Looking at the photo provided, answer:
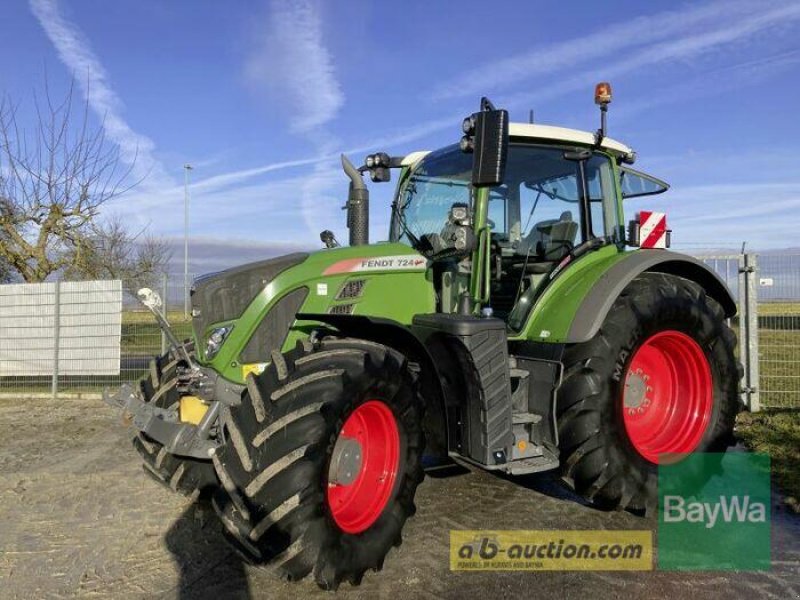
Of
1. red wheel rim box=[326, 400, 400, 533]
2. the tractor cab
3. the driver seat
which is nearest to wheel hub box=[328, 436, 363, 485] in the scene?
red wheel rim box=[326, 400, 400, 533]

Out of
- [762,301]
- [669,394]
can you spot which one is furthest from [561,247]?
[762,301]

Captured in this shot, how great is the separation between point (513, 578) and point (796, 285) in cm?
632

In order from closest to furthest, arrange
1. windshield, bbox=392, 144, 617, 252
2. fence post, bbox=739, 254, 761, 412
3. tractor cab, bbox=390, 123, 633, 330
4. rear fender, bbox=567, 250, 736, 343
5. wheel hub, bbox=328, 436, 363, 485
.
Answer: wheel hub, bbox=328, 436, 363, 485
rear fender, bbox=567, 250, 736, 343
tractor cab, bbox=390, 123, 633, 330
windshield, bbox=392, 144, 617, 252
fence post, bbox=739, 254, 761, 412

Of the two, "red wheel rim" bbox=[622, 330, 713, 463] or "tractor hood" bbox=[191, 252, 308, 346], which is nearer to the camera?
"tractor hood" bbox=[191, 252, 308, 346]

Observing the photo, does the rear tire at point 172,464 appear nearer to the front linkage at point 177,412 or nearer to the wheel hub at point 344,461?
the front linkage at point 177,412

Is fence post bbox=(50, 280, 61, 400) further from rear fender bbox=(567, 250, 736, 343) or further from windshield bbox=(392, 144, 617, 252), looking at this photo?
rear fender bbox=(567, 250, 736, 343)

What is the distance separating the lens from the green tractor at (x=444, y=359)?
289 centimetres

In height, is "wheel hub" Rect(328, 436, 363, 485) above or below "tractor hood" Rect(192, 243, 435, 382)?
below

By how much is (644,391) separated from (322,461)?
262 centimetres

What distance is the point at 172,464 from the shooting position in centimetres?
375

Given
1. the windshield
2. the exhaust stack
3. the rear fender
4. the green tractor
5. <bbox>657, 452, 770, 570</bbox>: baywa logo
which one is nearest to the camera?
the green tractor

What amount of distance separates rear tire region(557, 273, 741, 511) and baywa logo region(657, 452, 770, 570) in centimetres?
16

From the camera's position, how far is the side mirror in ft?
11.1

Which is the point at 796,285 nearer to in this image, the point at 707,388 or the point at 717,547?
the point at 707,388
